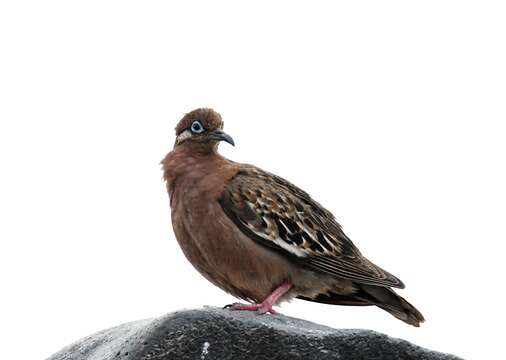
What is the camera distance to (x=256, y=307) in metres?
11.6

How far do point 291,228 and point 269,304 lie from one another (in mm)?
1515

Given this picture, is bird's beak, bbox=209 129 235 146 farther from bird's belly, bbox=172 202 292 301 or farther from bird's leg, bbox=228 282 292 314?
bird's leg, bbox=228 282 292 314

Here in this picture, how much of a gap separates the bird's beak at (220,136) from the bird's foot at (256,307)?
2.51 meters

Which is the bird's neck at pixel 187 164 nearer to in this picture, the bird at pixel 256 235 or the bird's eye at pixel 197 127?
the bird at pixel 256 235

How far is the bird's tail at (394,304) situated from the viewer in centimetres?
1328

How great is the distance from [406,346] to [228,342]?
184 centimetres

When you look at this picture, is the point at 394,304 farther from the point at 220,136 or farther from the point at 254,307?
the point at 220,136

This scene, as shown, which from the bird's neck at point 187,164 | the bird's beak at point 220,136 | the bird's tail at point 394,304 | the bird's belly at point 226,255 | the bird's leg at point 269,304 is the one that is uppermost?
the bird's beak at point 220,136

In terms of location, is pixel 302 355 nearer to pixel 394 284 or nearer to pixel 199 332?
pixel 199 332

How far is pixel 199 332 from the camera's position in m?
9.77

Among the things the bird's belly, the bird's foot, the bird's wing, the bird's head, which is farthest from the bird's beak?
the bird's foot

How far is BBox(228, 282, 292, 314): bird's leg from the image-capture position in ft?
37.7

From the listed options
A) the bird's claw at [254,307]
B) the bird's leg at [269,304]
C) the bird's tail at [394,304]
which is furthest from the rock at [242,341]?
the bird's tail at [394,304]

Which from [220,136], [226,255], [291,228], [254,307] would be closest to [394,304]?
[291,228]
